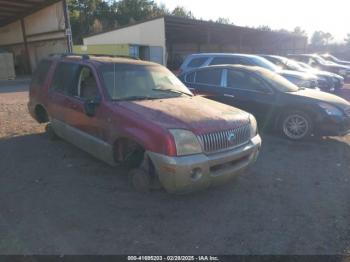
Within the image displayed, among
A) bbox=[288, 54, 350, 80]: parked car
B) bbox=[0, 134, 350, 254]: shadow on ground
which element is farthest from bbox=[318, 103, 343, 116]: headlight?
bbox=[288, 54, 350, 80]: parked car

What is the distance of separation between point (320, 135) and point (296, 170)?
190 centimetres

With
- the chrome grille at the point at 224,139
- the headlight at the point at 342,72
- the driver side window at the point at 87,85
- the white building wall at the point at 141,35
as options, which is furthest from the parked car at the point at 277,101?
the white building wall at the point at 141,35

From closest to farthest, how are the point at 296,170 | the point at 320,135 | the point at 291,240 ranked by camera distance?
the point at 291,240
the point at 296,170
the point at 320,135

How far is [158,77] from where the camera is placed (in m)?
5.46

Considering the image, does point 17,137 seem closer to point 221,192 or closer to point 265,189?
point 221,192

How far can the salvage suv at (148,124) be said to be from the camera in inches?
151

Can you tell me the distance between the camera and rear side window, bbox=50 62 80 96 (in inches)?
219

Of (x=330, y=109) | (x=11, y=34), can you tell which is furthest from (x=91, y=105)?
(x=11, y=34)

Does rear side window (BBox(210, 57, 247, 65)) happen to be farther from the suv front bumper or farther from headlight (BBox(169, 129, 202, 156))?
headlight (BBox(169, 129, 202, 156))

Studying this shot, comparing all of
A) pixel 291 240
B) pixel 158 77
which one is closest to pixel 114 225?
pixel 291 240

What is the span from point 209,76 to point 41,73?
3938mm

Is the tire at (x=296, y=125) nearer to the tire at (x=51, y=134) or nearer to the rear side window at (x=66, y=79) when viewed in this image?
the rear side window at (x=66, y=79)

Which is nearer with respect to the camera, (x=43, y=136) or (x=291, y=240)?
(x=291, y=240)

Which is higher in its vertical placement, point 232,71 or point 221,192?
point 232,71
